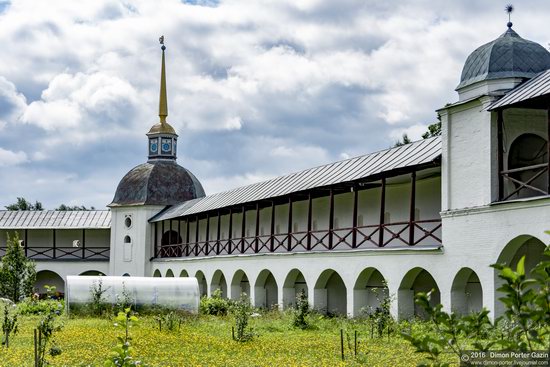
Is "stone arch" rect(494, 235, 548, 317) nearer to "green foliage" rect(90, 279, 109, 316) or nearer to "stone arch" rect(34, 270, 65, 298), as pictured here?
"green foliage" rect(90, 279, 109, 316)

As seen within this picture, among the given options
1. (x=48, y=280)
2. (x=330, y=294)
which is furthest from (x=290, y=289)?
(x=48, y=280)

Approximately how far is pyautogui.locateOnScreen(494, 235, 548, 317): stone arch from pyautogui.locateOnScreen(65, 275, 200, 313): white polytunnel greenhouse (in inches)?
475

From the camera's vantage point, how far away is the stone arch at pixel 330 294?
2461 cm

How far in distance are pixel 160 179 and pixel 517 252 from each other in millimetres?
29885

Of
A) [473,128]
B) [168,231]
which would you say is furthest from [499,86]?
[168,231]

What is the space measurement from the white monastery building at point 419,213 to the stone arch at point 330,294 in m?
0.04

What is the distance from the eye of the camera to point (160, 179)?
146ft

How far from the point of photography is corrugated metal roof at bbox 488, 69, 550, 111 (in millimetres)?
15383

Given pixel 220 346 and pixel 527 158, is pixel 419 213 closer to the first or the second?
pixel 527 158

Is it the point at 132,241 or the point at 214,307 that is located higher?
the point at 132,241

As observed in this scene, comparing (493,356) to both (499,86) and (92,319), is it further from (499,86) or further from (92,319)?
(92,319)

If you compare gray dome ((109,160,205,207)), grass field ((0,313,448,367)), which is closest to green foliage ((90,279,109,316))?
grass field ((0,313,448,367))

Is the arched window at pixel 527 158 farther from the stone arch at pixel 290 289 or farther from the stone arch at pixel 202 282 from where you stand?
the stone arch at pixel 202 282

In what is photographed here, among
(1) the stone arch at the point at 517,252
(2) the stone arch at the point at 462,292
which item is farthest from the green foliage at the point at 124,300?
(1) the stone arch at the point at 517,252
